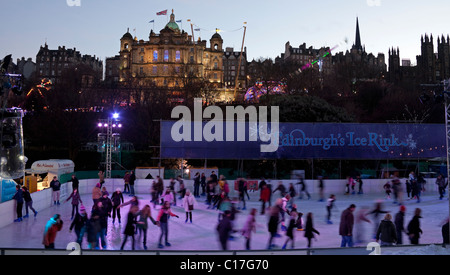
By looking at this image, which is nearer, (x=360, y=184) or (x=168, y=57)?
(x=360, y=184)

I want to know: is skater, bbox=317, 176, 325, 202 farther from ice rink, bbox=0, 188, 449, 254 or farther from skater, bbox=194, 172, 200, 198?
skater, bbox=194, 172, 200, 198

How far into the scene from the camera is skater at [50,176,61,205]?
16.9m

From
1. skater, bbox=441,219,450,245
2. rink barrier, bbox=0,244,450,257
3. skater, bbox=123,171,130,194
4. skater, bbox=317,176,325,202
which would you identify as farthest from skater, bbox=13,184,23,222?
skater, bbox=441,219,450,245

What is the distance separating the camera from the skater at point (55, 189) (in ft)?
55.4

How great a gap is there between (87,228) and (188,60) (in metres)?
102

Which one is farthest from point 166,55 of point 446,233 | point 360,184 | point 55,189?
point 446,233

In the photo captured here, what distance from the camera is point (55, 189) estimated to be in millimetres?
16953

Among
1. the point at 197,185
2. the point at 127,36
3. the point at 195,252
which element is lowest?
the point at 197,185

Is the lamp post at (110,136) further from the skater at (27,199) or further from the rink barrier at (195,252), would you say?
the rink barrier at (195,252)

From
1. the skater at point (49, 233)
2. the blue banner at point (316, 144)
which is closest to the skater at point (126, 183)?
the blue banner at point (316, 144)

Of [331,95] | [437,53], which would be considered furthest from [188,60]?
[437,53]

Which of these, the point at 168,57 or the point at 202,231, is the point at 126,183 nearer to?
the point at 202,231

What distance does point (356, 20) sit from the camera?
165 metres
